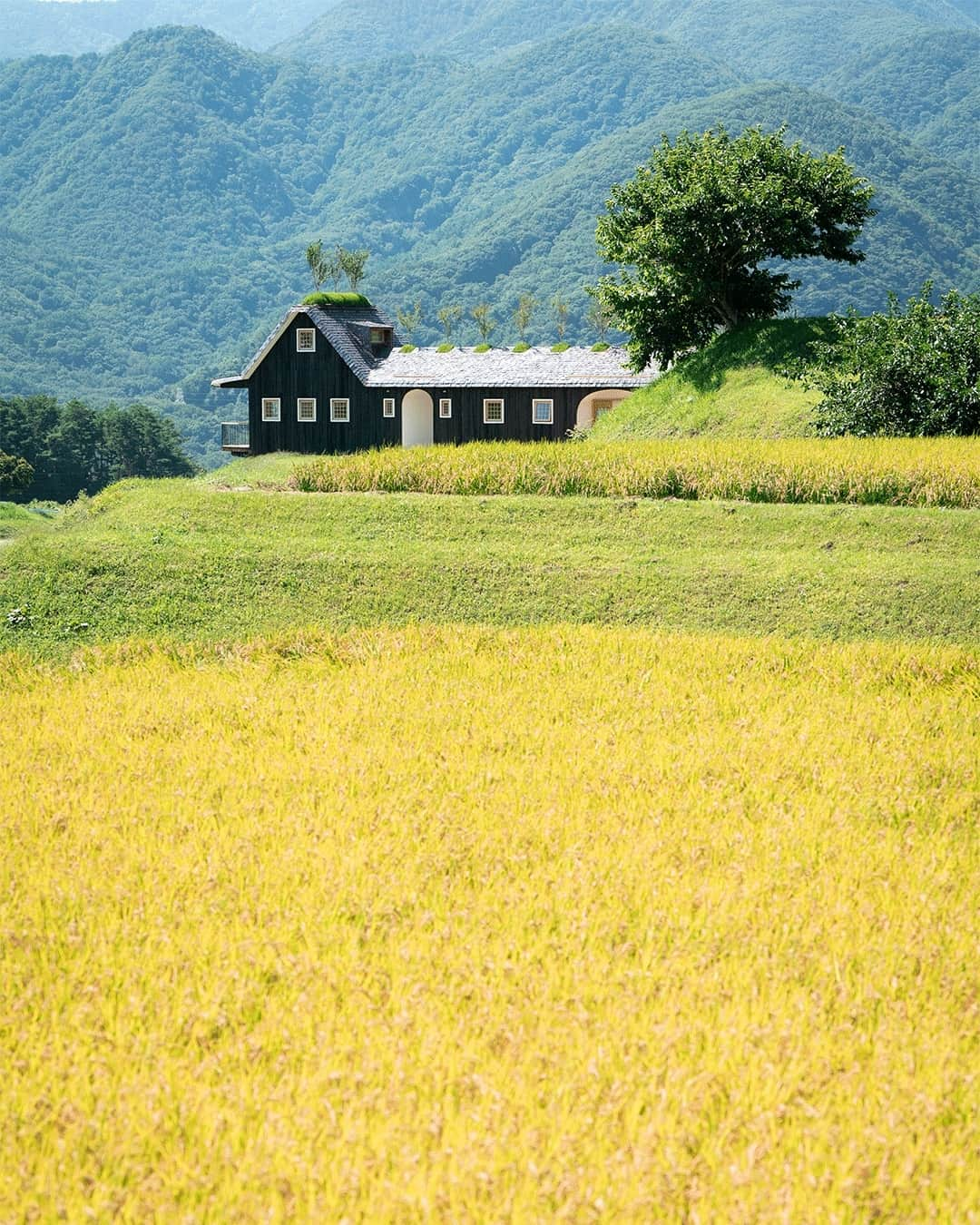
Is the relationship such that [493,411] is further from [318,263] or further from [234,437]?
[318,263]

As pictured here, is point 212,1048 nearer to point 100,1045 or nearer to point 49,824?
point 100,1045

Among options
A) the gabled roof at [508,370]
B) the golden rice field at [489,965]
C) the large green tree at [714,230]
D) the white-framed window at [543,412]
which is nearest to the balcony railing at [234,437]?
the gabled roof at [508,370]

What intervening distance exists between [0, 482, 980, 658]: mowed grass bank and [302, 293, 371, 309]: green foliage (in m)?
29.4

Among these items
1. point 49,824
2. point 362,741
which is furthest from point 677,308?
point 49,824

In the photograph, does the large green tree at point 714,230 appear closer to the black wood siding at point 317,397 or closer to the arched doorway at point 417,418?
the arched doorway at point 417,418

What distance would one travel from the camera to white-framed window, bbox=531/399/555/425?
4541cm

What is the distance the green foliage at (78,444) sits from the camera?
8662cm

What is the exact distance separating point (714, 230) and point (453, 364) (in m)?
16.1

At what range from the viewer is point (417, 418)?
4803 cm

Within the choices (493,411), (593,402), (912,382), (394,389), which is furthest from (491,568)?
(394,389)

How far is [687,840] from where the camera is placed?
22.7ft

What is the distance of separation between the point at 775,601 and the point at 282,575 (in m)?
6.37

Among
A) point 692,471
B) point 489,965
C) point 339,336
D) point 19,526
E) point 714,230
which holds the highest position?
point 714,230

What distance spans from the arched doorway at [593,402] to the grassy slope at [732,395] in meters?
11.0
